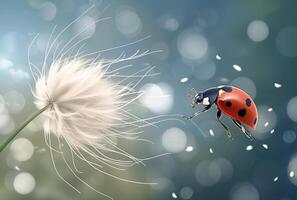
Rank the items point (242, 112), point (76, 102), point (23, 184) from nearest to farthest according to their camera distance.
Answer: point (76, 102) < point (242, 112) < point (23, 184)

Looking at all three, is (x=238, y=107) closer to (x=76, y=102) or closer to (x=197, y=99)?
(x=197, y=99)

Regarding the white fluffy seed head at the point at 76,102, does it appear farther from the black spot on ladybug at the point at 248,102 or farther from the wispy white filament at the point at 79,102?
the black spot on ladybug at the point at 248,102

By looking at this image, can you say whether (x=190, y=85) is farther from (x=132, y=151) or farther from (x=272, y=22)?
(x=272, y=22)

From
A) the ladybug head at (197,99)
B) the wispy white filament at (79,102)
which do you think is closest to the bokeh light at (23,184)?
the ladybug head at (197,99)

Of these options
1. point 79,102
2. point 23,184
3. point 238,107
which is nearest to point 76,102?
point 79,102

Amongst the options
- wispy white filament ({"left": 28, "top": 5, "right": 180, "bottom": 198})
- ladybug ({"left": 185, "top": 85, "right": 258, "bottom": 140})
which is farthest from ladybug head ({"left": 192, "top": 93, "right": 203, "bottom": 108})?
wispy white filament ({"left": 28, "top": 5, "right": 180, "bottom": 198})

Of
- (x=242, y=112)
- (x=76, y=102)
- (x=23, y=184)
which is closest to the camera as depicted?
(x=76, y=102)

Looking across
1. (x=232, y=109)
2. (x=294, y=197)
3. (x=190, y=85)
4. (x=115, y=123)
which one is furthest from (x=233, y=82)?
(x=115, y=123)
